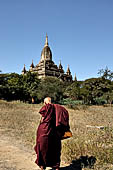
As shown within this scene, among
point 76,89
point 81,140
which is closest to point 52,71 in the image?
point 76,89

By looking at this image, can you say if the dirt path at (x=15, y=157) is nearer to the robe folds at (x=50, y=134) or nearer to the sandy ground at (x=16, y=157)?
the sandy ground at (x=16, y=157)

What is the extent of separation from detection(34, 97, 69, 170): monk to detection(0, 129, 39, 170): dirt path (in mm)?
548

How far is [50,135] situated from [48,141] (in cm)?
13

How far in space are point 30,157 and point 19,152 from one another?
465mm

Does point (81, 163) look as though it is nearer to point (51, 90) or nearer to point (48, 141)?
point (48, 141)

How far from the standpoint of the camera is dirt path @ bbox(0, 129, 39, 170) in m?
4.08

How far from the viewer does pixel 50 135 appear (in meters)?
3.78

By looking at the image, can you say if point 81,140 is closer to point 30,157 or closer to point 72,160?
point 72,160

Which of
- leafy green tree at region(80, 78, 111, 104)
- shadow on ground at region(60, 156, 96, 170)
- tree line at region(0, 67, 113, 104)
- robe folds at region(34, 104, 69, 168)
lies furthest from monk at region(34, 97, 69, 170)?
leafy green tree at region(80, 78, 111, 104)

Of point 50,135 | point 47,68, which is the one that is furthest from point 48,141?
point 47,68

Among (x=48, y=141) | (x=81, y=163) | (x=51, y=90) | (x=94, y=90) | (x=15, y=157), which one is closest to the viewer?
(x=48, y=141)

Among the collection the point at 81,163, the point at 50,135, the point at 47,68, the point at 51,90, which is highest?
the point at 47,68

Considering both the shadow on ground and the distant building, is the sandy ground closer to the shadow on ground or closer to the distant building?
the shadow on ground

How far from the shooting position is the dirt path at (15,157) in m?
4.08
